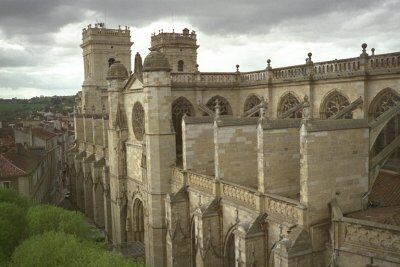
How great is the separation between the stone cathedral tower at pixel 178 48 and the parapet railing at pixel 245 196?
1773cm

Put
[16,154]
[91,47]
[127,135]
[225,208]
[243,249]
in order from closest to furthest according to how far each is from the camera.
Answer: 1. [243,249]
2. [225,208]
3. [127,135]
4. [16,154]
5. [91,47]

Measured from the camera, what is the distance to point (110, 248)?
26.7 meters

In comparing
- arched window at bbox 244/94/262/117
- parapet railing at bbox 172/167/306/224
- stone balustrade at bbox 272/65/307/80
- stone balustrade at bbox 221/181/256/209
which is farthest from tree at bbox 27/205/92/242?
stone balustrade at bbox 272/65/307/80

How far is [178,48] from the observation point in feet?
123

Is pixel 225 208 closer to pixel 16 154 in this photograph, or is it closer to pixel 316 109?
pixel 316 109

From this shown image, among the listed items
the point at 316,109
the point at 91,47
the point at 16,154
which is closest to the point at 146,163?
the point at 316,109

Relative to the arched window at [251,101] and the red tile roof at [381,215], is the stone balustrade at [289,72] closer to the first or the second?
the arched window at [251,101]

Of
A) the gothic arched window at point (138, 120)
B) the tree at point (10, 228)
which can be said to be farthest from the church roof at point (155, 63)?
the tree at point (10, 228)

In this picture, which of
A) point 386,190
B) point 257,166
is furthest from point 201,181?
point 386,190

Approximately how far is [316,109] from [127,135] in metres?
12.6

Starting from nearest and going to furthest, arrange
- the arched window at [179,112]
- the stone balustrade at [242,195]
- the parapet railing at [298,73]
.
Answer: the stone balustrade at [242,195]
the parapet railing at [298,73]
the arched window at [179,112]

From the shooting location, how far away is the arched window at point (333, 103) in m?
20.4

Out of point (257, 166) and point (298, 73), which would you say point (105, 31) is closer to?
point (298, 73)

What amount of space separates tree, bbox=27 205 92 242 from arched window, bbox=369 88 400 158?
13.7 m
